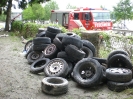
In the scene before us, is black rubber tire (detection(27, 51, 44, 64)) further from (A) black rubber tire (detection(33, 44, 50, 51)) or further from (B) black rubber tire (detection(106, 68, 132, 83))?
(B) black rubber tire (detection(106, 68, 132, 83))

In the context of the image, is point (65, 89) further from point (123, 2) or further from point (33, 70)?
point (123, 2)

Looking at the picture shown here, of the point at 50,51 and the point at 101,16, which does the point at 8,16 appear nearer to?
the point at 101,16

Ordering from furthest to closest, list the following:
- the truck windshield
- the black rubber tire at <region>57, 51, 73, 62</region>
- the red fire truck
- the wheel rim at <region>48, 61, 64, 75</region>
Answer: the truck windshield → the red fire truck → the black rubber tire at <region>57, 51, 73, 62</region> → the wheel rim at <region>48, 61, 64, 75</region>

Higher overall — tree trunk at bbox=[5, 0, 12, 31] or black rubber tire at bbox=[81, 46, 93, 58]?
tree trunk at bbox=[5, 0, 12, 31]

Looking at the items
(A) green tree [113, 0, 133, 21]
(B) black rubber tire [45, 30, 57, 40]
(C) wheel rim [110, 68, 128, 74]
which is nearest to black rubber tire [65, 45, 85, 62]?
(C) wheel rim [110, 68, 128, 74]

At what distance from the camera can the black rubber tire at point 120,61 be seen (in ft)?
21.4

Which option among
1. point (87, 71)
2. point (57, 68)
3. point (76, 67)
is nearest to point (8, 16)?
point (57, 68)

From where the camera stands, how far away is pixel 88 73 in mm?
6578

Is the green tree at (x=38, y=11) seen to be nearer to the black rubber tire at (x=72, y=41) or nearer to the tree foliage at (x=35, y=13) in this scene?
the tree foliage at (x=35, y=13)

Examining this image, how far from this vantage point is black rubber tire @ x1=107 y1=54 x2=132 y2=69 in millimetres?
6513

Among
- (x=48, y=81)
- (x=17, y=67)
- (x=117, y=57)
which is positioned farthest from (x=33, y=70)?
(x=117, y=57)

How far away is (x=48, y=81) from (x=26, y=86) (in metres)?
0.65

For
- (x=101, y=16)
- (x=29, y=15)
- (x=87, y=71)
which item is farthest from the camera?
(x=29, y=15)

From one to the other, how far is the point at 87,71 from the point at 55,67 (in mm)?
1118
